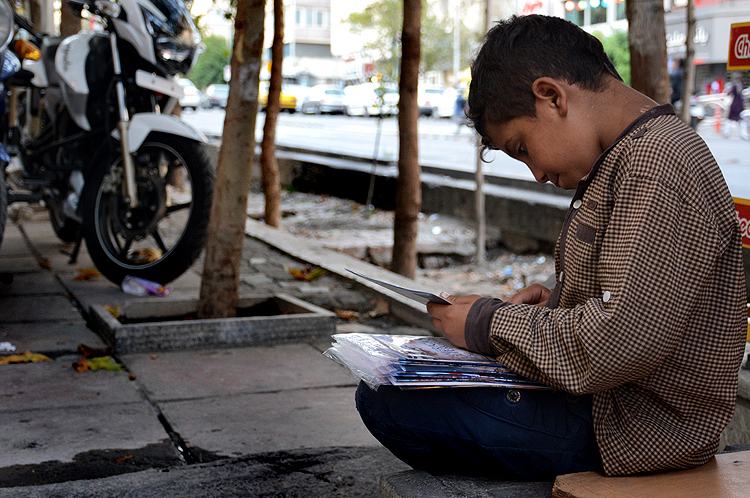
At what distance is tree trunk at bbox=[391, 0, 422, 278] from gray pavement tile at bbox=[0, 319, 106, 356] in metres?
2.23

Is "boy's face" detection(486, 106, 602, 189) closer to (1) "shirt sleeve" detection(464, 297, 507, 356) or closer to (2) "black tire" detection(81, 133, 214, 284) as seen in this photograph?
(1) "shirt sleeve" detection(464, 297, 507, 356)

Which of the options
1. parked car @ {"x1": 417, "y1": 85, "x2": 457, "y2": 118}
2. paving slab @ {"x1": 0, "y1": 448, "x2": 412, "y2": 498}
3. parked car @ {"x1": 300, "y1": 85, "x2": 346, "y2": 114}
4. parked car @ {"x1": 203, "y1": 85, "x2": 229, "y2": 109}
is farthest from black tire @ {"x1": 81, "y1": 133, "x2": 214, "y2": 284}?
parked car @ {"x1": 203, "y1": 85, "x2": 229, "y2": 109}

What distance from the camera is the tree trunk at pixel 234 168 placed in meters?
3.75

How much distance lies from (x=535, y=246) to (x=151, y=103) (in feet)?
14.6

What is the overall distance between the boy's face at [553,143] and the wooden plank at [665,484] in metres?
0.59

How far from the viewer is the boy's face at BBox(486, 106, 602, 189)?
1.59 meters

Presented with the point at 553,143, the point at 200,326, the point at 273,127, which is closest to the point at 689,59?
the point at 200,326

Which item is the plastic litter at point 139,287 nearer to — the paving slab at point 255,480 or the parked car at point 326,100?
the paving slab at point 255,480

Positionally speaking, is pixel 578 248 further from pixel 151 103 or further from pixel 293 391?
pixel 151 103

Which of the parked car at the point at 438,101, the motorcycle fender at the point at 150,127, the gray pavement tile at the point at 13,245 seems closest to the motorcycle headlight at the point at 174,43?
the motorcycle fender at the point at 150,127

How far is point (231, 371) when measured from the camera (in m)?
3.38

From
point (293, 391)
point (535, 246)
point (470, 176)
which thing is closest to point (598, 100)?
point (293, 391)

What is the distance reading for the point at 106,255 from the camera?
14.4 feet

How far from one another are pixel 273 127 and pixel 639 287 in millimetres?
6736
